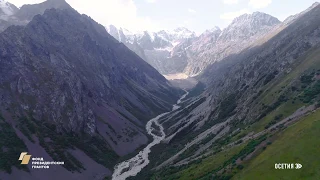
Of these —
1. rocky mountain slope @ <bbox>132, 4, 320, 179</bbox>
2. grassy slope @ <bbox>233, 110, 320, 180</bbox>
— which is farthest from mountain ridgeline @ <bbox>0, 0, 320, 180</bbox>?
rocky mountain slope @ <bbox>132, 4, 320, 179</bbox>

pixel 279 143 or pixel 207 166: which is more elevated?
pixel 279 143

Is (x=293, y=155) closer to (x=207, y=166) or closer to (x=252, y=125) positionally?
(x=207, y=166)

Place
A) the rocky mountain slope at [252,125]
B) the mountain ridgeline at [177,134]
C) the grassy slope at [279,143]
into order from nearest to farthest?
the grassy slope at [279,143]
the mountain ridgeline at [177,134]
the rocky mountain slope at [252,125]

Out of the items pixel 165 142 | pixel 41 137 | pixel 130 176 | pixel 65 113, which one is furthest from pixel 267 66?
pixel 41 137

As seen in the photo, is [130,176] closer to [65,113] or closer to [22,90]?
[65,113]

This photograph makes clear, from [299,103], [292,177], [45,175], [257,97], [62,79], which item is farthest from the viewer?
[62,79]

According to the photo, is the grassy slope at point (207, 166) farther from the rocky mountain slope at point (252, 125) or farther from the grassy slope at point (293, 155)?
the grassy slope at point (293, 155)

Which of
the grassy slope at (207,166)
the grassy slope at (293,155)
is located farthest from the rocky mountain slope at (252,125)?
the grassy slope at (293,155)

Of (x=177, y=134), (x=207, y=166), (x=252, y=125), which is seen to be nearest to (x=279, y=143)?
(x=207, y=166)

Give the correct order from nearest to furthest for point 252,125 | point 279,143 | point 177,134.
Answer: point 279,143 < point 252,125 < point 177,134
